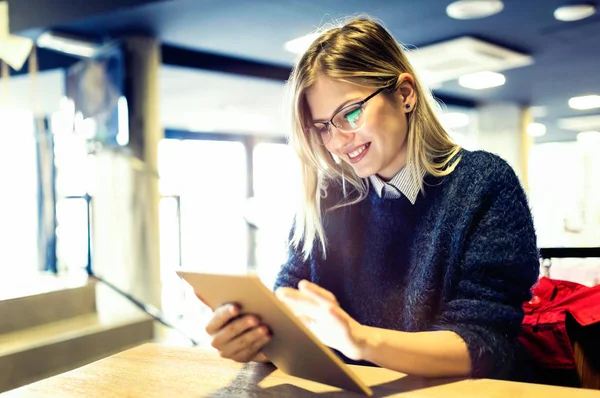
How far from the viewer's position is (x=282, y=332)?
879 millimetres

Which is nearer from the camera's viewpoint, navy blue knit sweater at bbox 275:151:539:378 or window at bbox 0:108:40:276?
navy blue knit sweater at bbox 275:151:539:378

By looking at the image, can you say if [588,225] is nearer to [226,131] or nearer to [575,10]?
[575,10]

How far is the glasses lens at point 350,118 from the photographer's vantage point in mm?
1273

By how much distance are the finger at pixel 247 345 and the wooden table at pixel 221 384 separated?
34 mm

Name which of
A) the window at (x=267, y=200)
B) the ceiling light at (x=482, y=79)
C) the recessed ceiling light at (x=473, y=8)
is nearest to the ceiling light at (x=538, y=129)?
the ceiling light at (x=482, y=79)

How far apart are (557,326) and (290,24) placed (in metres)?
3.73

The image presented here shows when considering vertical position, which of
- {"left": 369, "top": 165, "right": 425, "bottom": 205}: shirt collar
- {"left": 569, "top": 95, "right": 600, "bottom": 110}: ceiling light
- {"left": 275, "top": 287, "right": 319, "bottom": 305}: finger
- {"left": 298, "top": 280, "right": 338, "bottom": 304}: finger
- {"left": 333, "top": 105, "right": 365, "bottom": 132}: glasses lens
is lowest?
{"left": 275, "top": 287, "right": 319, "bottom": 305}: finger

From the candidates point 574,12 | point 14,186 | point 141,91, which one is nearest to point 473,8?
point 574,12

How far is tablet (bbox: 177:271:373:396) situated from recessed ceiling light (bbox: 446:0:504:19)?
3621mm

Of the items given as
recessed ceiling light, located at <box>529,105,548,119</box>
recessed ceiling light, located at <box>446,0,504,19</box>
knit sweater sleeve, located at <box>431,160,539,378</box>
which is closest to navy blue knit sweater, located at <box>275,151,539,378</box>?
knit sweater sleeve, located at <box>431,160,539,378</box>

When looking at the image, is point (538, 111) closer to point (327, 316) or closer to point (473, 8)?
point (473, 8)

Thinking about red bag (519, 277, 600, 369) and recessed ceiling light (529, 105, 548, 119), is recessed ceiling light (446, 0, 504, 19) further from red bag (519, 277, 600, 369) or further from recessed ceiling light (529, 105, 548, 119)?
recessed ceiling light (529, 105, 548, 119)

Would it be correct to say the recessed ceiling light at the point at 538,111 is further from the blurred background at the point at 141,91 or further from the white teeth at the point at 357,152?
the white teeth at the point at 357,152

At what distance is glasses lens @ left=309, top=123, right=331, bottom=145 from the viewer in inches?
53.3
